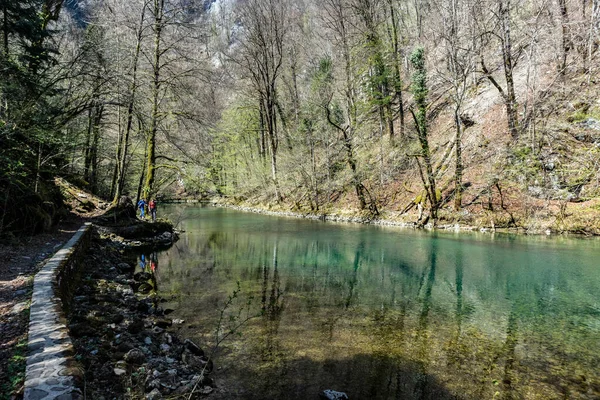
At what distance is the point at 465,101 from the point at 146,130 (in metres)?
21.9

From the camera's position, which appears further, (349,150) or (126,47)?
(349,150)

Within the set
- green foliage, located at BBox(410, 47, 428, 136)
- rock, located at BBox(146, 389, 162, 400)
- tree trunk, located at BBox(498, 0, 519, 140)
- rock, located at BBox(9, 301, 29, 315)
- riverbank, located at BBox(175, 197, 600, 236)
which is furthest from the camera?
green foliage, located at BBox(410, 47, 428, 136)

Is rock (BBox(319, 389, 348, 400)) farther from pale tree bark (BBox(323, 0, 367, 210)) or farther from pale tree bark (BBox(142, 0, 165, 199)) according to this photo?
pale tree bark (BBox(323, 0, 367, 210))

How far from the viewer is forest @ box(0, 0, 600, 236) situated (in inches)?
408

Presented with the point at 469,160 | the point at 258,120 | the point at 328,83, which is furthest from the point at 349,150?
the point at 258,120

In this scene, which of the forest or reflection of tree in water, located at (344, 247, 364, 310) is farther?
the forest

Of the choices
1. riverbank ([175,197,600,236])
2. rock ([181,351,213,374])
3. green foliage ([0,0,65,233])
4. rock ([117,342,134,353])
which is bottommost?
rock ([181,351,213,374])

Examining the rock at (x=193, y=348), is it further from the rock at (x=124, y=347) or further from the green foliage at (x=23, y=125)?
the green foliage at (x=23, y=125)

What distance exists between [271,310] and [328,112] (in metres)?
19.7

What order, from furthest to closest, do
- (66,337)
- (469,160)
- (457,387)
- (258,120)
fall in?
(258,120) → (469,160) → (457,387) → (66,337)

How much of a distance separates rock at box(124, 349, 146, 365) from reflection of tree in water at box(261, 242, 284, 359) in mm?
1893

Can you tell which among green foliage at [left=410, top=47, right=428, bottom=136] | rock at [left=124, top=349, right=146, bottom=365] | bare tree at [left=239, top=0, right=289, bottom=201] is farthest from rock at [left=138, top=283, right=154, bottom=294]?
bare tree at [left=239, top=0, right=289, bottom=201]

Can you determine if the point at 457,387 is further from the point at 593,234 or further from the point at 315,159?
the point at 315,159

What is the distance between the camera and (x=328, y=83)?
92.1 feet
